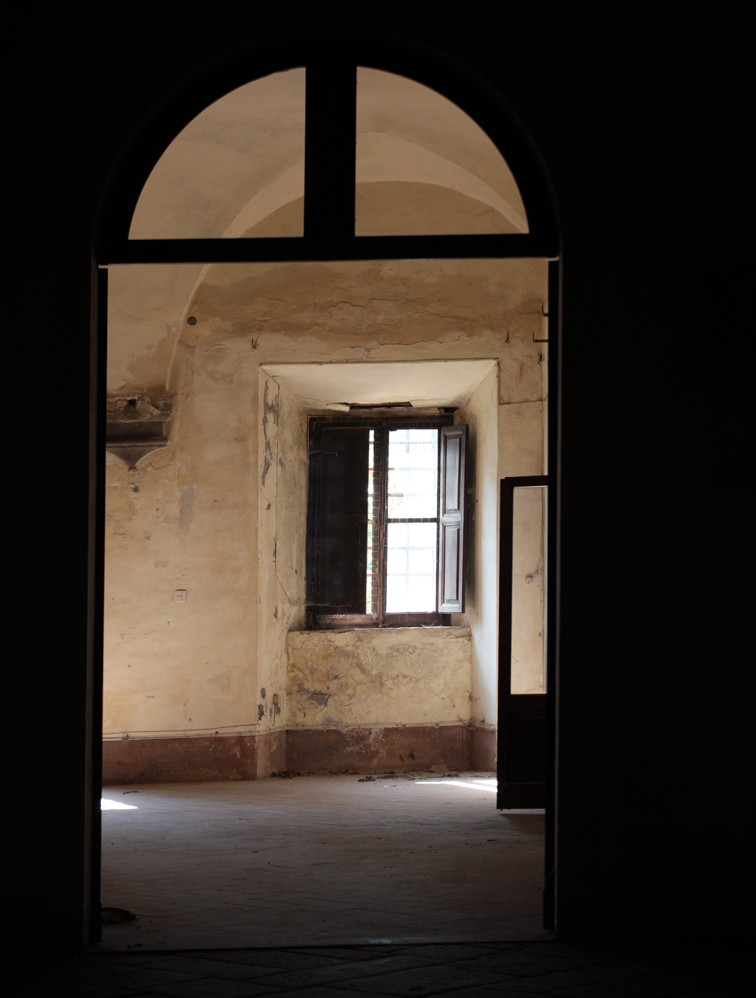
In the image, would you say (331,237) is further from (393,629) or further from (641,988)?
(393,629)

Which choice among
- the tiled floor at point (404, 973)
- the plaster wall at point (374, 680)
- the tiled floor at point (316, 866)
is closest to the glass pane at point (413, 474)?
the plaster wall at point (374, 680)

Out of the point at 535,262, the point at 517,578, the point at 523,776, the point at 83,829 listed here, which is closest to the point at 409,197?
the point at 535,262

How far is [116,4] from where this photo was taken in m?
3.01

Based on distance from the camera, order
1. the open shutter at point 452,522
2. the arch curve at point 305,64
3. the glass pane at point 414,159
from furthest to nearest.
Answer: the open shutter at point 452,522
the glass pane at point 414,159
the arch curve at point 305,64

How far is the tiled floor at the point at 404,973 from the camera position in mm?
2480

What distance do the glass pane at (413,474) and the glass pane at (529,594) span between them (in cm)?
135

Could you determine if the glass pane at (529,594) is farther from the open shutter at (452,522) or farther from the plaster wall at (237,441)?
the open shutter at (452,522)

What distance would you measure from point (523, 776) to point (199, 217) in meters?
→ 4.03

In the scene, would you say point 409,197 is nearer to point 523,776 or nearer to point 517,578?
point 517,578

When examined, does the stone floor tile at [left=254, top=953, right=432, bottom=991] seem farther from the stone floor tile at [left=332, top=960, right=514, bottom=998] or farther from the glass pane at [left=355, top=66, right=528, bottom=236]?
the glass pane at [left=355, top=66, right=528, bottom=236]

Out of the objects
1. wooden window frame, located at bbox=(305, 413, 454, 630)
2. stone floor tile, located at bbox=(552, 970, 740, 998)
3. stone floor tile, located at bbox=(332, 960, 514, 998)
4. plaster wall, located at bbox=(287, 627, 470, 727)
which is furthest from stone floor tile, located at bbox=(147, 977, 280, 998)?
wooden window frame, located at bbox=(305, 413, 454, 630)

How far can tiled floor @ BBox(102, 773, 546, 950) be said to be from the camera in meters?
3.11

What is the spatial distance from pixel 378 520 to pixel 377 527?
0.21 feet

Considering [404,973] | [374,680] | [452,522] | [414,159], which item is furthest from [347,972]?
[452,522]
